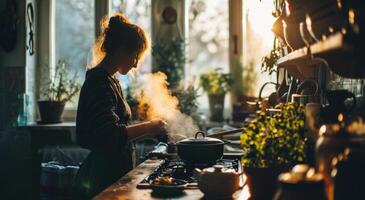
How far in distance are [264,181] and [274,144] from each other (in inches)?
5.0

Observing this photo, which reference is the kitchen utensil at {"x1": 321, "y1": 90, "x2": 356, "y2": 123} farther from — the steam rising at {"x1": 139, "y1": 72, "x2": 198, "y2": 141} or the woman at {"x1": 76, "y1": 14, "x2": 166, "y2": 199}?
the steam rising at {"x1": 139, "y1": 72, "x2": 198, "y2": 141}

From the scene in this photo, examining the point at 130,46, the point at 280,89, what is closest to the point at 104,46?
the point at 130,46

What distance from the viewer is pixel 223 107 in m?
5.52

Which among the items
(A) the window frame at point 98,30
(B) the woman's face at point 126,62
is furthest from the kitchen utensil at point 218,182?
(A) the window frame at point 98,30

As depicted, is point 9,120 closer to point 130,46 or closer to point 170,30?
point 170,30

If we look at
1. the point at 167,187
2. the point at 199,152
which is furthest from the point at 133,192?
the point at 199,152

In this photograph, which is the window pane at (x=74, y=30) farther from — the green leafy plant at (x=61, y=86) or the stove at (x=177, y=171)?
the stove at (x=177, y=171)

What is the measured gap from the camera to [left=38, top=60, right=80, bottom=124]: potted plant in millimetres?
5156

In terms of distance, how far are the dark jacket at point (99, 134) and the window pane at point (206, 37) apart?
305 centimetres

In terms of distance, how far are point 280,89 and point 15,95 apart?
3039 millimetres

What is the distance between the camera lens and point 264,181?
65.3 inches

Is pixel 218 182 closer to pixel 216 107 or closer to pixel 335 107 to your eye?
pixel 335 107

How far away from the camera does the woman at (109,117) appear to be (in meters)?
2.55

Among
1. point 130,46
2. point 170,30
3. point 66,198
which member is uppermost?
point 170,30
